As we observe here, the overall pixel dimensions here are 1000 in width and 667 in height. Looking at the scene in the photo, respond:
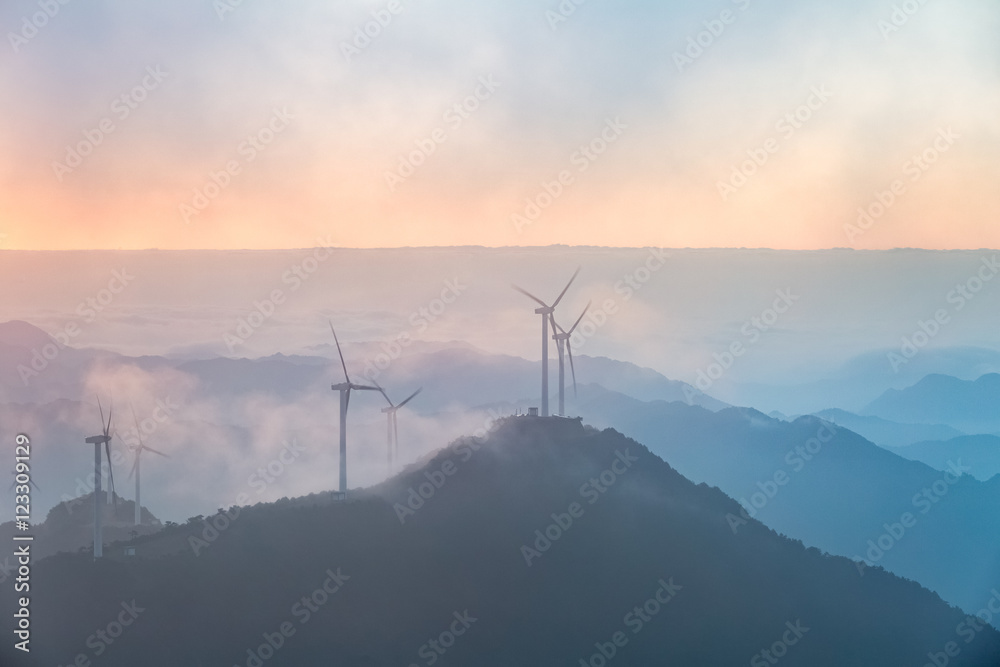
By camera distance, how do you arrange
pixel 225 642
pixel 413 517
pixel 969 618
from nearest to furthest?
pixel 225 642 → pixel 413 517 → pixel 969 618

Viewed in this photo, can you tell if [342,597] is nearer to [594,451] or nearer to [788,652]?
[594,451]

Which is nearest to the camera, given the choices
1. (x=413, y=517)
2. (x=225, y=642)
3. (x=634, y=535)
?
(x=225, y=642)

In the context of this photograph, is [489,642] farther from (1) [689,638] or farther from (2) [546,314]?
(2) [546,314]

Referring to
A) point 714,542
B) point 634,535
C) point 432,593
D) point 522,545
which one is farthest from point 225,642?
point 714,542

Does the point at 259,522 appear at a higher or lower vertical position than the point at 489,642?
higher

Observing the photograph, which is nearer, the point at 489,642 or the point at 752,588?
the point at 489,642

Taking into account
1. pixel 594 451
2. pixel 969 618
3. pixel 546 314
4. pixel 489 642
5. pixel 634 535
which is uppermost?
pixel 546 314
